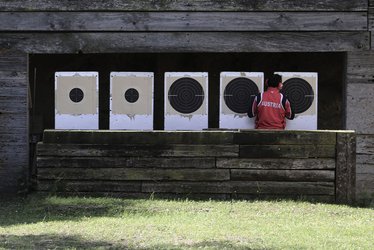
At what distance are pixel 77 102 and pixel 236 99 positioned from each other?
8.54ft

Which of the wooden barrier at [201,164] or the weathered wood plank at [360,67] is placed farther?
the weathered wood plank at [360,67]

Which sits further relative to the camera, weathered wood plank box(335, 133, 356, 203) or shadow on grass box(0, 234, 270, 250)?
weathered wood plank box(335, 133, 356, 203)

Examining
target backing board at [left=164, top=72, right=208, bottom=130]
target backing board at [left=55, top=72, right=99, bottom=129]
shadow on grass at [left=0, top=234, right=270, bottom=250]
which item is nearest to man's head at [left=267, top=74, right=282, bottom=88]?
target backing board at [left=164, top=72, right=208, bottom=130]

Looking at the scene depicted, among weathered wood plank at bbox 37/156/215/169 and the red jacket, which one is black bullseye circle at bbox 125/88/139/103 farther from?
the red jacket

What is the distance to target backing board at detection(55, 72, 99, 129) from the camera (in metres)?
11.7

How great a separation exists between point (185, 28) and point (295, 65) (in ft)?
12.2

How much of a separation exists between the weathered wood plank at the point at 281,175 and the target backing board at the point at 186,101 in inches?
53.7

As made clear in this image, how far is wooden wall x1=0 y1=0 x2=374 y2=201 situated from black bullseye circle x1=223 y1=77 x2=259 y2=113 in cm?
65

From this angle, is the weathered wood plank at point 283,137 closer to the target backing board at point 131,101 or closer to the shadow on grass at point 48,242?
the target backing board at point 131,101

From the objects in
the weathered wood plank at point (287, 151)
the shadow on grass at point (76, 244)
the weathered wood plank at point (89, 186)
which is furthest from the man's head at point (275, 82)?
the shadow on grass at point (76, 244)

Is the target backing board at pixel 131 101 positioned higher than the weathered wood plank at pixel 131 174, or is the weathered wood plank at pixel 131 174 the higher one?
the target backing board at pixel 131 101

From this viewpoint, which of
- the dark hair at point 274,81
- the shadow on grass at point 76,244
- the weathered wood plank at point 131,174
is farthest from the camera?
the dark hair at point 274,81

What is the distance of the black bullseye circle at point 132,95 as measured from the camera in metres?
11.8

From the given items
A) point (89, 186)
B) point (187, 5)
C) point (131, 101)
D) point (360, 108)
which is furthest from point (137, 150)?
point (360, 108)
